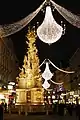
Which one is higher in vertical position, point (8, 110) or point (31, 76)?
point (31, 76)

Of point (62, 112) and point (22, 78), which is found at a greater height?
point (22, 78)

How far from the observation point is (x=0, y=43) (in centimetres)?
7112

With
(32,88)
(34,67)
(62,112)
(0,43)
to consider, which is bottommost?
(62,112)

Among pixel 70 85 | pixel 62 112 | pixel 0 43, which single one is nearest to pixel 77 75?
pixel 70 85

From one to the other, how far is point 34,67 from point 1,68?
26.0 metres

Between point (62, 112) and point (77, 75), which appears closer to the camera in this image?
point (62, 112)

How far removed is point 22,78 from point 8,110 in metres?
5.20

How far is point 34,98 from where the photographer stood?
4409 cm

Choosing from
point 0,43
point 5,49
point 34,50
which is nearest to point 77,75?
point 5,49

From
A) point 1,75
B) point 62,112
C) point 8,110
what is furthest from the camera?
point 1,75

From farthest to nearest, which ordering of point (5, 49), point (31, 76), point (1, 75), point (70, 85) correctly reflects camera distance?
1. point (70, 85)
2. point (5, 49)
3. point (1, 75)
4. point (31, 76)

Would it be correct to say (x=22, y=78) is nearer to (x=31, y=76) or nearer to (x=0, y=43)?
(x=31, y=76)

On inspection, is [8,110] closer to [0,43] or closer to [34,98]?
[34,98]

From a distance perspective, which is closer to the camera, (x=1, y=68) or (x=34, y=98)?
(x=34, y=98)
